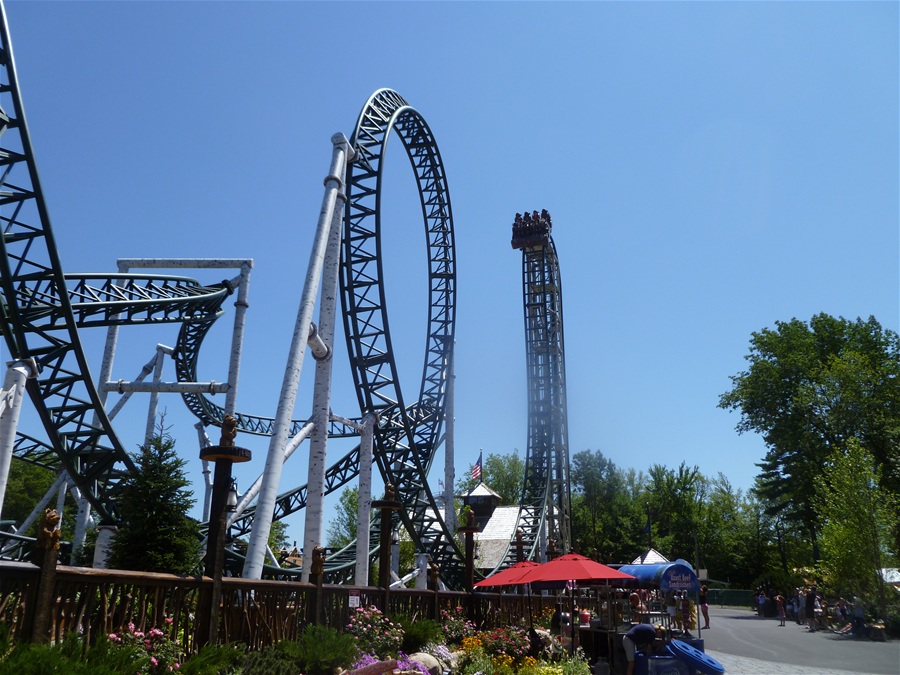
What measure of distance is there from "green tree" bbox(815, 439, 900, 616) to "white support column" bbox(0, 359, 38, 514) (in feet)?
81.1

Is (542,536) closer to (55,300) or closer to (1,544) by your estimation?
(1,544)

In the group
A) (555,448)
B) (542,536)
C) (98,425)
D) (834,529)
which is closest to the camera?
(98,425)

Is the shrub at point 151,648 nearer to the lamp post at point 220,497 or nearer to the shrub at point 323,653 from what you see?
the lamp post at point 220,497

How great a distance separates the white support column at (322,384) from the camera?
46.0 ft

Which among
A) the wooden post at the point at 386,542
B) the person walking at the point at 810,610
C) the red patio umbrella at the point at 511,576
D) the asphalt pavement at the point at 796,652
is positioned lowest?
the asphalt pavement at the point at 796,652

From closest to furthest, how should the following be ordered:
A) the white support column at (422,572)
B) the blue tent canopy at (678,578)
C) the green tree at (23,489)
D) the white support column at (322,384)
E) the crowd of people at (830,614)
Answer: the white support column at (322,384)
the blue tent canopy at (678,578)
the white support column at (422,572)
the crowd of people at (830,614)
the green tree at (23,489)

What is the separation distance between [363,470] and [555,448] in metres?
24.3

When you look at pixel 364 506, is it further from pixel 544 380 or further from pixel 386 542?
pixel 544 380

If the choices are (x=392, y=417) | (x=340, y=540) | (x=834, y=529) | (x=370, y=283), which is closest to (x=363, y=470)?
(x=392, y=417)

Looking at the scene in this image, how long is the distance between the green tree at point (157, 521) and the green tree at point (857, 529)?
869 inches

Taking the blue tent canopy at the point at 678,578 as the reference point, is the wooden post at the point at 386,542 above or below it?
above

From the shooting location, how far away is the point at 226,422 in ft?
26.9

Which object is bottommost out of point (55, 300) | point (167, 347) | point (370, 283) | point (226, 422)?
point (226, 422)

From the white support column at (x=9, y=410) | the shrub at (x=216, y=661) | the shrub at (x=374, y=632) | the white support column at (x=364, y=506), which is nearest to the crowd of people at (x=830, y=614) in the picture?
the white support column at (x=364, y=506)
